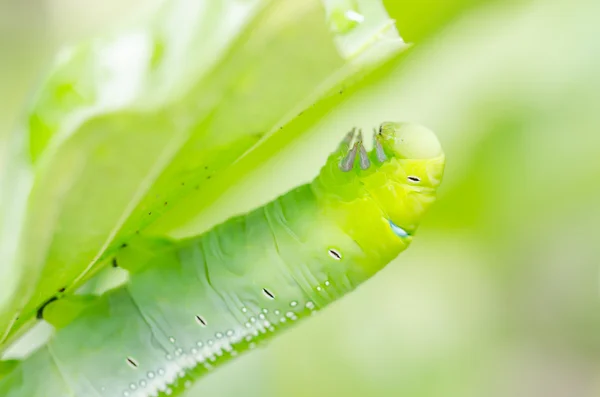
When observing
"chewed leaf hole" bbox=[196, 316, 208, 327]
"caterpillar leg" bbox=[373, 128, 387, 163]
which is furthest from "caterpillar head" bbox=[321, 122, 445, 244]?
"chewed leaf hole" bbox=[196, 316, 208, 327]

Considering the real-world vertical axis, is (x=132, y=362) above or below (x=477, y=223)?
above

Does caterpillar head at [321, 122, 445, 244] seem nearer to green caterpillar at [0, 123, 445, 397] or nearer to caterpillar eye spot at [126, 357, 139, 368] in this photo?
green caterpillar at [0, 123, 445, 397]

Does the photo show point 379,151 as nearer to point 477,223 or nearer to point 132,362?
point 132,362

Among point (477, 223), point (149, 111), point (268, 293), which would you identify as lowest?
point (477, 223)

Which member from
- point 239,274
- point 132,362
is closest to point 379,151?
point 239,274

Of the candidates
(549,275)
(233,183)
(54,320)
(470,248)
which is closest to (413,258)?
(470,248)

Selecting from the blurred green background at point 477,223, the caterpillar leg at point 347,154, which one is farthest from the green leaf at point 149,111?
the blurred green background at point 477,223

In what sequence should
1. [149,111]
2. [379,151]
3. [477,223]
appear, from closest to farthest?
[149,111], [379,151], [477,223]

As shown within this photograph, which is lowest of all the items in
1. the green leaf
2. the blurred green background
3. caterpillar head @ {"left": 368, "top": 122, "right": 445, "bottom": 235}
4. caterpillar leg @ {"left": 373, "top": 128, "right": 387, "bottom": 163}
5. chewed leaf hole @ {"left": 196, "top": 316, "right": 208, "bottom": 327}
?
the blurred green background
